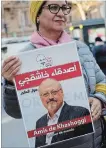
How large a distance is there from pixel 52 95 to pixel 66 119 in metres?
0.11

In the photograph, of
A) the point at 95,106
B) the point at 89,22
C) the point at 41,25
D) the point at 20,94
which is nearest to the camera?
the point at 20,94

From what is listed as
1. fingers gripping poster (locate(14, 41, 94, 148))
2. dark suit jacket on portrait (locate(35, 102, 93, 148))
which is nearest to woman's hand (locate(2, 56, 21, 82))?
fingers gripping poster (locate(14, 41, 94, 148))

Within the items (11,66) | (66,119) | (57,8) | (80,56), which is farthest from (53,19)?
(66,119)

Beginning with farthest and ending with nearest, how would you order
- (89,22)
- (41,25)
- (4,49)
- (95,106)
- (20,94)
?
(89,22) < (4,49) < (41,25) < (95,106) < (20,94)

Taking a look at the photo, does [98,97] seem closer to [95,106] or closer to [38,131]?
[95,106]

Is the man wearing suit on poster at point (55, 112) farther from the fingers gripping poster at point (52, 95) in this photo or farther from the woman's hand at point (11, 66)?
the woman's hand at point (11, 66)

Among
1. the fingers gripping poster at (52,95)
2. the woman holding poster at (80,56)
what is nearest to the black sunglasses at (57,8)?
the woman holding poster at (80,56)

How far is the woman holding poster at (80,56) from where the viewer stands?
1.59 metres

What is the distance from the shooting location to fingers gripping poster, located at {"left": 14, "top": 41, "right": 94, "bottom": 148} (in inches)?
57.4

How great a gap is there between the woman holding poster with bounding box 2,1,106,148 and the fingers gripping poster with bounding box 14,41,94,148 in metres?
0.09

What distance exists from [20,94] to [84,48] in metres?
0.41

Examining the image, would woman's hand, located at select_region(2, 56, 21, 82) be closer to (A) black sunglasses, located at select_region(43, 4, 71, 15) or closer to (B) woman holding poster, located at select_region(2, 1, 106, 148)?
(B) woman holding poster, located at select_region(2, 1, 106, 148)

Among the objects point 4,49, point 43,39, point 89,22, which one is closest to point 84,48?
point 43,39

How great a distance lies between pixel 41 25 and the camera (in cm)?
169
